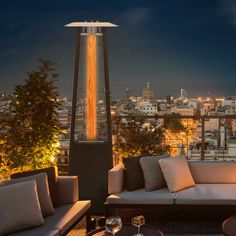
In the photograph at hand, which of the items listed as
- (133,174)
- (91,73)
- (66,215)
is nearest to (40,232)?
(66,215)

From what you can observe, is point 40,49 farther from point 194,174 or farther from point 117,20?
point 194,174

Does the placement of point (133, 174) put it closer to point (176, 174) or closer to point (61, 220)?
point (176, 174)

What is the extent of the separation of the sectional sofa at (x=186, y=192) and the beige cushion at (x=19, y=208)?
1041 mm

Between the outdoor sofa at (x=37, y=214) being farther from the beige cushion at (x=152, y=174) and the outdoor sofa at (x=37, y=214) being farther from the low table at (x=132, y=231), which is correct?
the beige cushion at (x=152, y=174)

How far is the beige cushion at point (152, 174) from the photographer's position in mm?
4398

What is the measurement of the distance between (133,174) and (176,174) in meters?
0.48

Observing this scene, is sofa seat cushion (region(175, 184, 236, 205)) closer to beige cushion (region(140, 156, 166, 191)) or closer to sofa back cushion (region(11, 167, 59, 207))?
beige cushion (region(140, 156, 166, 191))

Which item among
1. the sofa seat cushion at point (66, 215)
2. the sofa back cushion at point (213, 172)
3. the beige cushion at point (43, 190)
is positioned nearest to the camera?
the sofa seat cushion at point (66, 215)

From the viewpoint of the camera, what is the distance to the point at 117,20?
6.53m

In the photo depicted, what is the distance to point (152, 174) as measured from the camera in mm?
4445

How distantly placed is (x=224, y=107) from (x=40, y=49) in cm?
333

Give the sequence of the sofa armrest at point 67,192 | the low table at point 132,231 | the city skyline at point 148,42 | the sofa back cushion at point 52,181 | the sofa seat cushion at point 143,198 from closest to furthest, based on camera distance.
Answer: the low table at point 132,231 → the sofa back cushion at point 52,181 → the sofa armrest at point 67,192 → the sofa seat cushion at point 143,198 → the city skyline at point 148,42

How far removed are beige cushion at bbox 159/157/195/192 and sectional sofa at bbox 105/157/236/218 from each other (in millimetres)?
12

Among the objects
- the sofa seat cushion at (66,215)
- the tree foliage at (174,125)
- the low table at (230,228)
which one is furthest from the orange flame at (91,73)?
the low table at (230,228)
